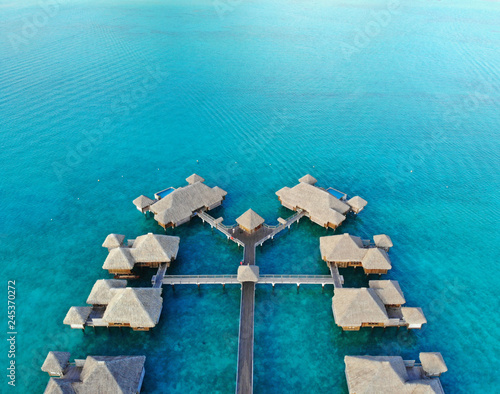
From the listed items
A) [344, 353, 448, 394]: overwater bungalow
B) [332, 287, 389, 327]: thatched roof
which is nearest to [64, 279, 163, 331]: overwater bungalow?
[332, 287, 389, 327]: thatched roof

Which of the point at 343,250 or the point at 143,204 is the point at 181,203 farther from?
the point at 343,250

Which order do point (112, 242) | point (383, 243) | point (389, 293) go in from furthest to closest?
point (383, 243) → point (112, 242) → point (389, 293)

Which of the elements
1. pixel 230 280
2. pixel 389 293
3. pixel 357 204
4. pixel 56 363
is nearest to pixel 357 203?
pixel 357 204

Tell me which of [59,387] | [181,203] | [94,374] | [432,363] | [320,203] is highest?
[59,387]

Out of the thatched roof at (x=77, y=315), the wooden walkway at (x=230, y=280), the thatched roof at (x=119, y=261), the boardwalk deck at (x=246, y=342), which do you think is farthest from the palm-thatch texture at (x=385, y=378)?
the thatched roof at (x=77, y=315)

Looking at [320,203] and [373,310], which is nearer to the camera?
[373,310]

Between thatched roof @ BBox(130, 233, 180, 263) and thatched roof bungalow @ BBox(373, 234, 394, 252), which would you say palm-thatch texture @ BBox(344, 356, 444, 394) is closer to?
thatched roof bungalow @ BBox(373, 234, 394, 252)
